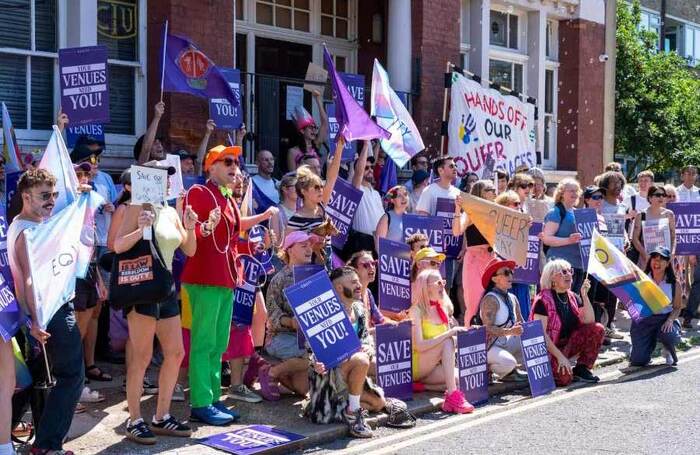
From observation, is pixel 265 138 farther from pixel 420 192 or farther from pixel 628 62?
pixel 628 62

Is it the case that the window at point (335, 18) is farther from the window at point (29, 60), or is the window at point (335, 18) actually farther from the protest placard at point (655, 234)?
the protest placard at point (655, 234)

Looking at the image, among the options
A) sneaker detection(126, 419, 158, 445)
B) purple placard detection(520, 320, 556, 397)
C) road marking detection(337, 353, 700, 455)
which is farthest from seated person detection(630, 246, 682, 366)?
sneaker detection(126, 419, 158, 445)

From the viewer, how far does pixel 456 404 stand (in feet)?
26.3

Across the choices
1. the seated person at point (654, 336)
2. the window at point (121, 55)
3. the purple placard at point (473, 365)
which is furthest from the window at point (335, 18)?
the purple placard at point (473, 365)

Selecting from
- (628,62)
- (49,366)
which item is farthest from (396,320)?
(628,62)

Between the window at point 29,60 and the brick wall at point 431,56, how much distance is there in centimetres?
575

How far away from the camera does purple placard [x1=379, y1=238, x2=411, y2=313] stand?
8.76 m

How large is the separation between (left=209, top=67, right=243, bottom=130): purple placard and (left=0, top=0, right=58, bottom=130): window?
167 centimetres

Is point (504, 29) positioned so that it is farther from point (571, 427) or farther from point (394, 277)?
point (571, 427)

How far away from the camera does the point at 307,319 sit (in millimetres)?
7238

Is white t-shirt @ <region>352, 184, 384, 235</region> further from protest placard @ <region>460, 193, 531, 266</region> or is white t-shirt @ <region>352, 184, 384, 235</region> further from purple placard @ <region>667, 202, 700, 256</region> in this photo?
purple placard @ <region>667, 202, 700, 256</region>

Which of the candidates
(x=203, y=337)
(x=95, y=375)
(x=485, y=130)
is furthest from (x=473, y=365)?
(x=485, y=130)

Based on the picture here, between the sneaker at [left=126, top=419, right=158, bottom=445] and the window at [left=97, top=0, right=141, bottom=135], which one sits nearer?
the sneaker at [left=126, top=419, right=158, bottom=445]

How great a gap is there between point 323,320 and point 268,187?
2.90 m
